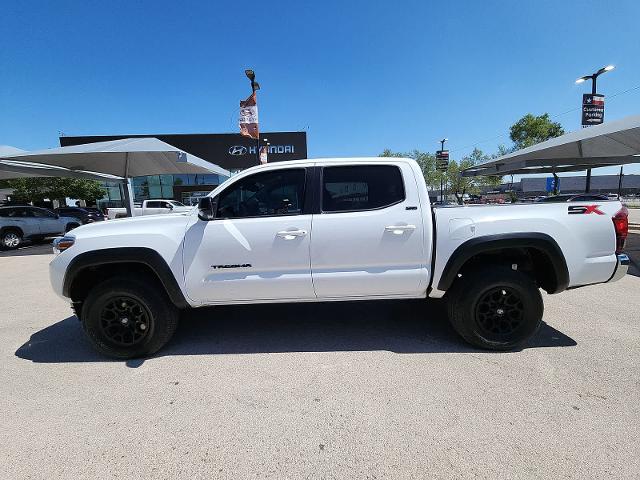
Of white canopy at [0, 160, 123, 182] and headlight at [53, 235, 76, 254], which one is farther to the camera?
white canopy at [0, 160, 123, 182]

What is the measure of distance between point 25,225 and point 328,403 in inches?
606

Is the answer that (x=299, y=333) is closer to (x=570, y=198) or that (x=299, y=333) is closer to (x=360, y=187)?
(x=360, y=187)

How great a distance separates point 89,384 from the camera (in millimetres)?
2873

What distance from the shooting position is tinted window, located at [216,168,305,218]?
10.5 feet

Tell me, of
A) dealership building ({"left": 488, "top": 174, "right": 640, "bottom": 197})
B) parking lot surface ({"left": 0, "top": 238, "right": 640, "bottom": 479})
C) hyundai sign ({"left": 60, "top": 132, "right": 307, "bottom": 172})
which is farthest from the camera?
dealership building ({"left": 488, "top": 174, "right": 640, "bottom": 197})

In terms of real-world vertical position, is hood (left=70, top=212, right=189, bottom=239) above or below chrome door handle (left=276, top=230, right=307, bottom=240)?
above

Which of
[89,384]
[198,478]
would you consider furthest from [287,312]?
[198,478]

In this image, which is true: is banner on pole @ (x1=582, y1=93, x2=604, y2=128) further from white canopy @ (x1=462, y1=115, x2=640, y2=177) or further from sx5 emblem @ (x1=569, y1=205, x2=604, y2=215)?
sx5 emblem @ (x1=569, y1=205, x2=604, y2=215)

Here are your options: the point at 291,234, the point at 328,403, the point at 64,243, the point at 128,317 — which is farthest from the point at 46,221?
the point at 328,403

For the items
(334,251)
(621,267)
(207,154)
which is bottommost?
(621,267)

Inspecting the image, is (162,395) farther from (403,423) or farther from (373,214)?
(373,214)

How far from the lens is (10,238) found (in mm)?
12117

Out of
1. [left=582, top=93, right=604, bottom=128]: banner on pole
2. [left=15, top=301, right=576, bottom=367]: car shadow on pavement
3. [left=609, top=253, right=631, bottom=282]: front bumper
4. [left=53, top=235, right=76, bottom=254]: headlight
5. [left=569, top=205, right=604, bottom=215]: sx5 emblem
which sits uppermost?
[left=582, top=93, right=604, bottom=128]: banner on pole

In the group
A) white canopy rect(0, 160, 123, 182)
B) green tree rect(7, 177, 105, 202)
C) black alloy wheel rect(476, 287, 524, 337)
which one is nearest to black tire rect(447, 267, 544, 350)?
black alloy wheel rect(476, 287, 524, 337)
